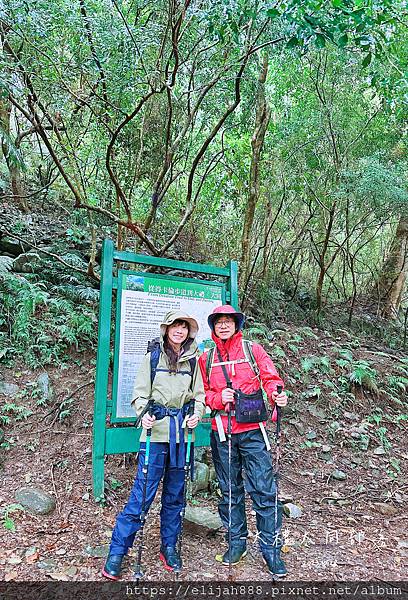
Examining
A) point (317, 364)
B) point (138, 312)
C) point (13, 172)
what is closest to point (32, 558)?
point (138, 312)

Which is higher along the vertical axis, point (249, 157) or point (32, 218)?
point (249, 157)

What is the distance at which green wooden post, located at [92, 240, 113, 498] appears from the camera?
15.6 feet

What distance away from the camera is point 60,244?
9289mm

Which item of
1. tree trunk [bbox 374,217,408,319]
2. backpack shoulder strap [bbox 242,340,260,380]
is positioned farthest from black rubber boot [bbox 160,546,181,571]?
tree trunk [bbox 374,217,408,319]

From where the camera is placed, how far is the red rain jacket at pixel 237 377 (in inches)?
167

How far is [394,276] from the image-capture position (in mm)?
13812

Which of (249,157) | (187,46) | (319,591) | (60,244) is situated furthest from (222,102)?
(319,591)

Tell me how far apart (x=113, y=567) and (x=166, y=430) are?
45.9 inches

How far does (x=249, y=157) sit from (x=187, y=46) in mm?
4054

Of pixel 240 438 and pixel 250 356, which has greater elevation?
pixel 250 356

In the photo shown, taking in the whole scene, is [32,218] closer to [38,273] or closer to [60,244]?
[60,244]

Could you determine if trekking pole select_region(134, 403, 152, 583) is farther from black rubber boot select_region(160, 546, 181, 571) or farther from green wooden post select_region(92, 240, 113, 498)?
green wooden post select_region(92, 240, 113, 498)

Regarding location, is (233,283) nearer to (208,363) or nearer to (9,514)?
(208,363)

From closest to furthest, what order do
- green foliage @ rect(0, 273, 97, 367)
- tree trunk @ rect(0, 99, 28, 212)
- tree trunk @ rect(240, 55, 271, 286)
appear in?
green foliage @ rect(0, 273, 97, 367) < tree trunk @ rect(0, 99, 28, 212) < tree trunk @ rect(240, 55, 271, 286)
